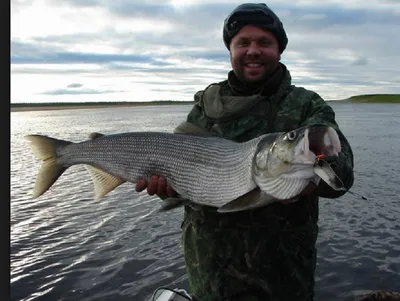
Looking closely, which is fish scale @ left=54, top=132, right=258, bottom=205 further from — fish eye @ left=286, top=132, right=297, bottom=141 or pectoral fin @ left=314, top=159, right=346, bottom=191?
pectoral fin @ left=314, top=159, right=346, bottom=191

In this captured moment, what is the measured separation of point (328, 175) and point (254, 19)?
1.86 meters

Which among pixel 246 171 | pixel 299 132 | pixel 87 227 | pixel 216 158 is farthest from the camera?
Result: pixel 87 227

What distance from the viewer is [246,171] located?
3686mm

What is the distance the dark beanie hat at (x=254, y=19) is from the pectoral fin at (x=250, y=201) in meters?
1.62

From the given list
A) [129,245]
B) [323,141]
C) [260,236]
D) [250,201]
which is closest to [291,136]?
[323,141]

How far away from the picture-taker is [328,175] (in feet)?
10.0

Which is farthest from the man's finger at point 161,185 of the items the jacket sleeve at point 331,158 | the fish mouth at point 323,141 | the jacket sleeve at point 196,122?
the fish mouth at point 323,141

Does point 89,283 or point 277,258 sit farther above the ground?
point 277,258

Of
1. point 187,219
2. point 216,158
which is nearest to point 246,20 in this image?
point 216,158

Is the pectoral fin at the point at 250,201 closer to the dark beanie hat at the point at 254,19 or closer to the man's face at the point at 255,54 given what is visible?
the man's face at the point at 255,54

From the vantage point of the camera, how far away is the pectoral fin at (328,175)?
305 cm

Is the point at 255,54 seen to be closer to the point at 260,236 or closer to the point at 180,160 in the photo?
the point at 180,160

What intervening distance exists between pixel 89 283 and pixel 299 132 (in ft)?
20.8

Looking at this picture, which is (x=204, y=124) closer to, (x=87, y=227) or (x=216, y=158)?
(x=216, y=158)
